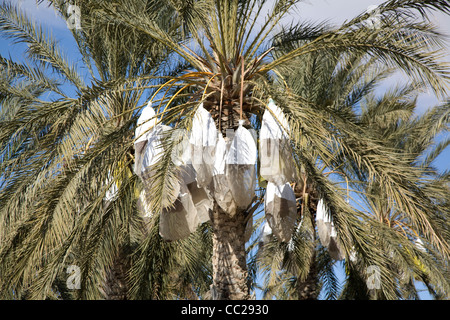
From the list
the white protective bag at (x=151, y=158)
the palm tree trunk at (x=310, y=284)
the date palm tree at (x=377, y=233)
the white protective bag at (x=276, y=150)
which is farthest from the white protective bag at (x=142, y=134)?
the palm tree trunk at (x=310, y=284)

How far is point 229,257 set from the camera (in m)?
7.05

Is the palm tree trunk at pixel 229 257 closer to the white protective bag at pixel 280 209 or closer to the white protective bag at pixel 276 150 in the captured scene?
the white protective bag at pixel 280 209

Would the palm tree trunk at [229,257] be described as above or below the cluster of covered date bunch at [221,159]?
below

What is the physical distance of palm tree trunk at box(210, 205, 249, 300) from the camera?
696 centimetres

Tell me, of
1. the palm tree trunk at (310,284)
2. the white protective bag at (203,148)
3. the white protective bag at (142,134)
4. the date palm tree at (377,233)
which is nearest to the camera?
the white protective bag at (203,148)

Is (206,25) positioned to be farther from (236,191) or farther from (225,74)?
(236,191)

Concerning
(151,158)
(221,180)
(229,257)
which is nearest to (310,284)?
(229,257)

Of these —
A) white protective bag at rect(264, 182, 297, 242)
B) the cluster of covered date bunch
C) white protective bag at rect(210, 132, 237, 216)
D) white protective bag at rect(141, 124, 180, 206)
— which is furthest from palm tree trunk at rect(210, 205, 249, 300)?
white protective bag at rect(141, 124, 180, 206)

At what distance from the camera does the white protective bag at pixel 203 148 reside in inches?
238

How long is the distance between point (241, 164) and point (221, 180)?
0.91 ft

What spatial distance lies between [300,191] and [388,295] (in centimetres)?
583

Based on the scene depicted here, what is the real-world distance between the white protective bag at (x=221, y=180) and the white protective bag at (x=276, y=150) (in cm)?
41
